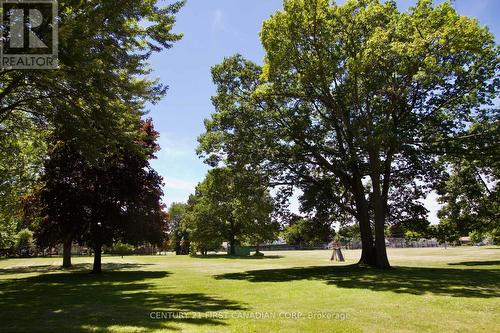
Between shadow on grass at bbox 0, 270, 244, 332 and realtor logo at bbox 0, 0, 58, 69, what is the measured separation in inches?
290

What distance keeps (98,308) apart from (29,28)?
8349 mm

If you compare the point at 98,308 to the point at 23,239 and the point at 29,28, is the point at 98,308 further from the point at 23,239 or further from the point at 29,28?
the point at 23,239

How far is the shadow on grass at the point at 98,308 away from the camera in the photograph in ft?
28.5

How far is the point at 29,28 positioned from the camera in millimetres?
11391

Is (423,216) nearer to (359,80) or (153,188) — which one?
(359,80)

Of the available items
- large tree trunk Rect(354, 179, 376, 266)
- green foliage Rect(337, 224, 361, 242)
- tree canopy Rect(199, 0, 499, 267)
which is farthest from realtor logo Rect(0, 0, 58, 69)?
green foliage Rect(337, 224, 361, 242)

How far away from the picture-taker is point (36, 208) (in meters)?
27.7

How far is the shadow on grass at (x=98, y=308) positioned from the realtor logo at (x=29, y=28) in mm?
7362

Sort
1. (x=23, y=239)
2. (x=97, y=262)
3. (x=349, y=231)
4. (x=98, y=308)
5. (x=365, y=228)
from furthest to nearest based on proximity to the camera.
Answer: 1. (x=23, y=239)
2. (x=349, y=231)
3. (x=97, y=262)
4. (x=365, y=228)
5. (x=98, y=308)

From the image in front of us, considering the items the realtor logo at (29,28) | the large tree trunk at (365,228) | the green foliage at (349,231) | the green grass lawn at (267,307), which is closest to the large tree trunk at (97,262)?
the green grass lawn at (267,307)

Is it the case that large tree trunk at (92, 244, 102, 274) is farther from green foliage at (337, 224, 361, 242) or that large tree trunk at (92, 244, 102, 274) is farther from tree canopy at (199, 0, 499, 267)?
green foliage at (337, 224, 361, 242)

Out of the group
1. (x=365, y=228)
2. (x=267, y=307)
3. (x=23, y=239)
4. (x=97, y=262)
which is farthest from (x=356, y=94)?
(x=23, y=239)

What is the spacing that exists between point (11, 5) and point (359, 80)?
19.7 metres

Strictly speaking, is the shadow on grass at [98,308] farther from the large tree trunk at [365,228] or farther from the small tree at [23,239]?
the small tree at [23,239]
